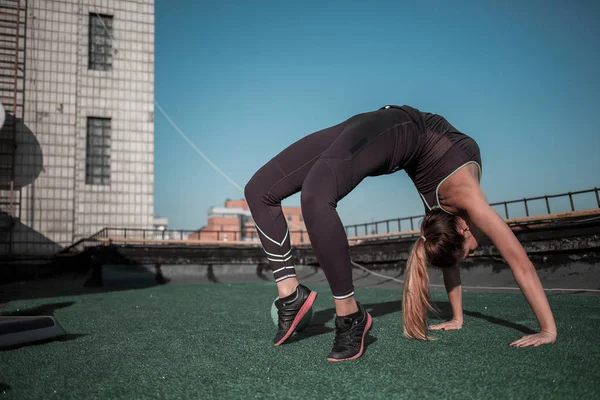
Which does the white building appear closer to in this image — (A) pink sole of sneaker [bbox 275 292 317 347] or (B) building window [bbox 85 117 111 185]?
(B) building window [bbox 85 117 111 185]

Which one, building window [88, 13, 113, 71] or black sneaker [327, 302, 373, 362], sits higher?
building window [88, 13, 113, 71]

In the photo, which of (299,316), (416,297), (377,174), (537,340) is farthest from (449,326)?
(377,174)

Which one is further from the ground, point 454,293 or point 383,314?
point 454,293

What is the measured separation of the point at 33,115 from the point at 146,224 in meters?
4.59

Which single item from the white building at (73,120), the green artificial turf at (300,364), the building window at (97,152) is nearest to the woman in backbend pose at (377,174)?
the green artificial turf at (300,364)

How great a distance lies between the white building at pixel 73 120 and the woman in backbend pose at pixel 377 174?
1181 cm

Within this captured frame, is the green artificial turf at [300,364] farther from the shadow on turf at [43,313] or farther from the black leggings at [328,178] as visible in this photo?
the black leggings at [328,178]

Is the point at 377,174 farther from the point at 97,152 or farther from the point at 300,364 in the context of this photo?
the point at 97,152

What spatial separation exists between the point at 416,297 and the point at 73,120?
13367mm

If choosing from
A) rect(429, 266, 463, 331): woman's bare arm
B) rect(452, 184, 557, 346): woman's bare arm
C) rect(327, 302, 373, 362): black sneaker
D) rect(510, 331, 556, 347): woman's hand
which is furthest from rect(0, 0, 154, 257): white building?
rect(510, 331, 556, 347): woman's hand

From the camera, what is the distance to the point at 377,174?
1.96 meters

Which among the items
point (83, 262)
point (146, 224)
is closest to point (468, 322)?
point (83, 262)

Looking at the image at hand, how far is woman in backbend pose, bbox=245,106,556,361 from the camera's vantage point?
1.71 meters

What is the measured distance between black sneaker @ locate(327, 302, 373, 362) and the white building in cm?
1230
